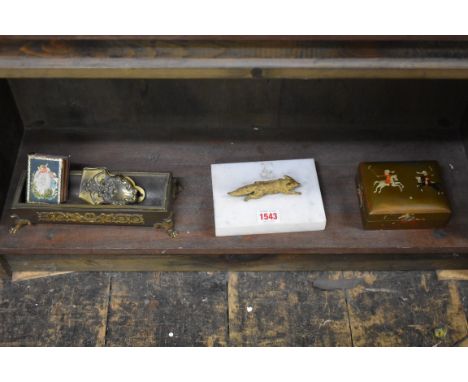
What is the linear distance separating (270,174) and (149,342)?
670mm

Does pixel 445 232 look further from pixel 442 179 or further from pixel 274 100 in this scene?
pixel 274 100

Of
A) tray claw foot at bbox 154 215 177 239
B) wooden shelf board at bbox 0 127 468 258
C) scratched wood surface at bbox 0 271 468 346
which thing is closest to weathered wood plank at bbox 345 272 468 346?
scratched wood surface at bbox 0 271 468 346

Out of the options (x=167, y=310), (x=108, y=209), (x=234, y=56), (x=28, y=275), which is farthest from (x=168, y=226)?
(x=234, y=56)

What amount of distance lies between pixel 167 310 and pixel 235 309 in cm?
23

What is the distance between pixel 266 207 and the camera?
1.79m

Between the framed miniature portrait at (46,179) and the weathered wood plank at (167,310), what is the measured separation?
37 centimetres

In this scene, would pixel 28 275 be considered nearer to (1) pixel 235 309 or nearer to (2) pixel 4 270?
(2) pixel 4 270

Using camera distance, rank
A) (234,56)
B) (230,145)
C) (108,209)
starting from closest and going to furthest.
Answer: (234,56) → (108,209) → (230,145)

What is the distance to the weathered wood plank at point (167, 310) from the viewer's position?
1.85 m

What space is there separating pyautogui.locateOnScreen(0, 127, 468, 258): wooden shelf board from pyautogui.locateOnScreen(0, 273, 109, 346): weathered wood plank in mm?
160

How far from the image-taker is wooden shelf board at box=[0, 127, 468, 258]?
177cm

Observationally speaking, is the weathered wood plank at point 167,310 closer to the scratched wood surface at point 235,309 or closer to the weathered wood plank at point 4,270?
the scratched wood surface at point 235,309

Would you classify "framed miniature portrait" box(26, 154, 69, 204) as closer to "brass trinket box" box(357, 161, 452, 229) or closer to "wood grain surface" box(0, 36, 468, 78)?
"wood grain surface" box(0, 36, 468, 78)

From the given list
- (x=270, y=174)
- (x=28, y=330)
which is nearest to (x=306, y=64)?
(x=270, y=174)
